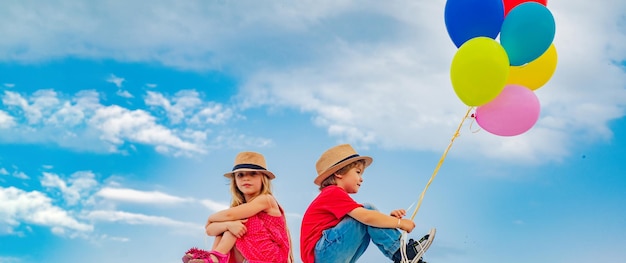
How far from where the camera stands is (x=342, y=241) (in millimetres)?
4941

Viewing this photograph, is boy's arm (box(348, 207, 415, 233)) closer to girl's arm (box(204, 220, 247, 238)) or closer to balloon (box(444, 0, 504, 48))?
girl's arm (box(204, 220, 247, 238))

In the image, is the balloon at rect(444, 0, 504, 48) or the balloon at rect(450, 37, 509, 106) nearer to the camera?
the balloon at rect(450, 37, 509, 106)

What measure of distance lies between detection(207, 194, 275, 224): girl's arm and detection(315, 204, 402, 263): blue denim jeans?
739mm

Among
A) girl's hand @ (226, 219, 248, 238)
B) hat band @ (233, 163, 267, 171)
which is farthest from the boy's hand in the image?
hat band @ (233, 163, 267, 171)

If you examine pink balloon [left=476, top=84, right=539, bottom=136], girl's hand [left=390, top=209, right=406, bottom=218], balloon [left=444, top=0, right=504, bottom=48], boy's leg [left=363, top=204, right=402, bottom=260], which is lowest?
boy's leg [left=363, top=204, right=402, bottom=260]

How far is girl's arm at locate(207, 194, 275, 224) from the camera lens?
5.51 meters

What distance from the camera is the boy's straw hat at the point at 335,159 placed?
5297 millimetres

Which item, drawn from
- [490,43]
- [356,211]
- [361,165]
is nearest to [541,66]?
[490,43]

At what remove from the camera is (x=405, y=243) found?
15.6 feet

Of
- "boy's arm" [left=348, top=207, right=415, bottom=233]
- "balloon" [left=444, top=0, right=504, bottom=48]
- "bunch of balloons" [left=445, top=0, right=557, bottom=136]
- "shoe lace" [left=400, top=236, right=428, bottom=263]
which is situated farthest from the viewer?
"balloon" [left=444, top=0, right=504, bottom=48]

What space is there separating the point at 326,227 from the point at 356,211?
33 cm

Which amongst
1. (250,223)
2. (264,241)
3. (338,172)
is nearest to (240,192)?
(250,223)

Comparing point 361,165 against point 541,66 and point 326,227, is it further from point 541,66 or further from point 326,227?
point 541,66

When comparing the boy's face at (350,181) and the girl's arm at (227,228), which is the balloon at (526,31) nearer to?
the boy's face at (350,181)
